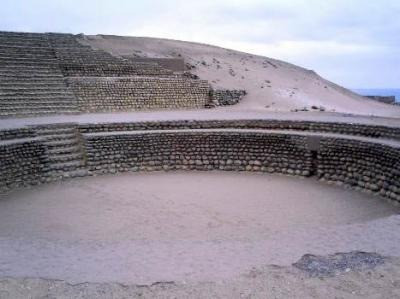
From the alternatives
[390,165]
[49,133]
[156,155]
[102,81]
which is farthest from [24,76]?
[390,165]

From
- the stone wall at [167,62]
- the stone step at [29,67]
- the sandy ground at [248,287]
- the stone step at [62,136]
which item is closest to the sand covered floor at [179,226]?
the sandy ground at [248,287]

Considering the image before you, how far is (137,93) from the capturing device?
18.7 m

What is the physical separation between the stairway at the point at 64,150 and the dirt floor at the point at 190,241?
1407 mm

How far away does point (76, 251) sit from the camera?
541 cm

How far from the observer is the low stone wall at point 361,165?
9.26m

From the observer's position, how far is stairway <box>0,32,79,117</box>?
1603 cm

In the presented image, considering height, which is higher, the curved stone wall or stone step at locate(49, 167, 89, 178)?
the curved stone wall

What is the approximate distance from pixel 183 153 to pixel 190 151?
0.66 ft

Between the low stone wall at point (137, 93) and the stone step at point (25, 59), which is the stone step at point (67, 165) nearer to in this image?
the low stone wall at point (137, 93)

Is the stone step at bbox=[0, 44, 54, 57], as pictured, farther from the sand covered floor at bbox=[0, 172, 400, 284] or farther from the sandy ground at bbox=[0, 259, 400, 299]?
the sandy ground at bbox=[0, 259, 400, 299]

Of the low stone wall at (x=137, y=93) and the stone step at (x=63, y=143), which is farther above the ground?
the low stone wall at (x=137, y=93)

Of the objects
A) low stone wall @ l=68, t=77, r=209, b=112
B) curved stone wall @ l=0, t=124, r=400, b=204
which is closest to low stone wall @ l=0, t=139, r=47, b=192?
curved stone wall @ l=0, t=124, r=400, b=204

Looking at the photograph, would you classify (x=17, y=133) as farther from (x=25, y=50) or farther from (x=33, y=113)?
(x=25, y=50)

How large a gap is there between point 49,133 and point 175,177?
13.0 feet
